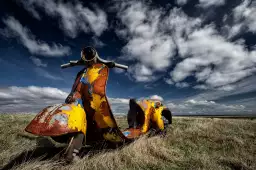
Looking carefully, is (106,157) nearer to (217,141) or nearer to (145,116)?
(145,116)

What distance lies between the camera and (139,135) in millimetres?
3084

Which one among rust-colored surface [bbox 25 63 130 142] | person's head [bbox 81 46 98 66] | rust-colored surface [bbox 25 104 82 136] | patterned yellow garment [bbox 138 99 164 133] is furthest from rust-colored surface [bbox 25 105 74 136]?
patterned yellow garment [bbox 138 99 164 133]

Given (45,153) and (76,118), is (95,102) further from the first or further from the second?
(45,153)

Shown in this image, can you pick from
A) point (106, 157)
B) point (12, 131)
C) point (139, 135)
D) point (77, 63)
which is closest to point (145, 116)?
point (139, 135)

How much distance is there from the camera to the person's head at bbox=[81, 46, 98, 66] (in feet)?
8.15

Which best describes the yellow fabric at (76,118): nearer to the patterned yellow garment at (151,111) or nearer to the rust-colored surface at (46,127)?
the rust-colored surface at (46,127)

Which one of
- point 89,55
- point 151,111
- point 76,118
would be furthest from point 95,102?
point 151,111

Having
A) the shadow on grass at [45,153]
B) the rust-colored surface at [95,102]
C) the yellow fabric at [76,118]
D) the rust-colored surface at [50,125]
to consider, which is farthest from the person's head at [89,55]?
the shadow on grass at [45,153]

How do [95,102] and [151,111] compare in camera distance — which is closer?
[95,102]

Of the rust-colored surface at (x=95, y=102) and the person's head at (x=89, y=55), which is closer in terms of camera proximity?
the rust-colored surface at (x=95, y=102)

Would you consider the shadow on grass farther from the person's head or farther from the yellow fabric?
the person's head

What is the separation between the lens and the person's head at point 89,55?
8.15 ft

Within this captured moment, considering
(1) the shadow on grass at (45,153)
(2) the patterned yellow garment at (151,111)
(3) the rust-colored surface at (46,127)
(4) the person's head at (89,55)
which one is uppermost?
(4) the person's head at (89,55)

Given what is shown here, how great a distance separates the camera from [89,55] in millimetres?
2514
